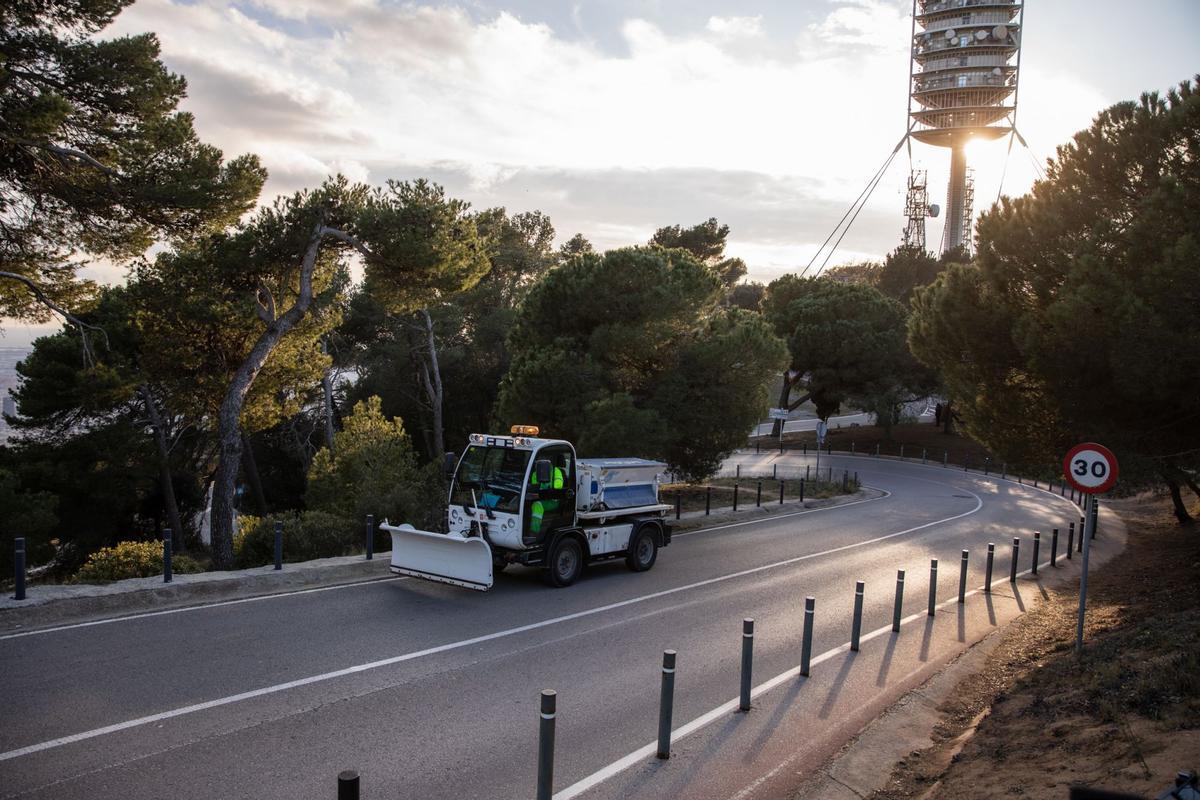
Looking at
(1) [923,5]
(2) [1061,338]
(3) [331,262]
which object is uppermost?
(1) [923,5]

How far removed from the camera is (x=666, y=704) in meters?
6.29

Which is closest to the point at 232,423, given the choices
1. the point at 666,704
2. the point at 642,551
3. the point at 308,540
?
the point at 308,540

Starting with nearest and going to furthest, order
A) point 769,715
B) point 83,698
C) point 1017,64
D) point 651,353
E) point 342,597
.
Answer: point 83,698 → point 769,715 → point 342,597 → point 651,353 → point 1017,64

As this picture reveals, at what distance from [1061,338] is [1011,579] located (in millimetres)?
5439

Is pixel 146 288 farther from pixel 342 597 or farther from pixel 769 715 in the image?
pixel 769 715

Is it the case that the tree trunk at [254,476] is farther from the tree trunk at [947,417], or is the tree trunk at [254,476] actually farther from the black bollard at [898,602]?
the tree trunk at [947,417]

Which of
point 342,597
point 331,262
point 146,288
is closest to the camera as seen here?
point 342,597

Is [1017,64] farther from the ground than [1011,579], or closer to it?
farther from the ground

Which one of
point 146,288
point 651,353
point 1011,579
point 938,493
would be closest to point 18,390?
point 146,288

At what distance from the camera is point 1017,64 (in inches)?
3100

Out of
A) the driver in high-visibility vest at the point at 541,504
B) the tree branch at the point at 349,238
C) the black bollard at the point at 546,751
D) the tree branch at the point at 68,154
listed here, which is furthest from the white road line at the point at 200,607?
Result: the tree branch at the point at 68,154

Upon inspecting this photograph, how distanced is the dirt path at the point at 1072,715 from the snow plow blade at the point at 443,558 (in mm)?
5966

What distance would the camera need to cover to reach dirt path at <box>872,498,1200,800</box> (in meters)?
5.38

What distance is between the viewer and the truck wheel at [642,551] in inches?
543
